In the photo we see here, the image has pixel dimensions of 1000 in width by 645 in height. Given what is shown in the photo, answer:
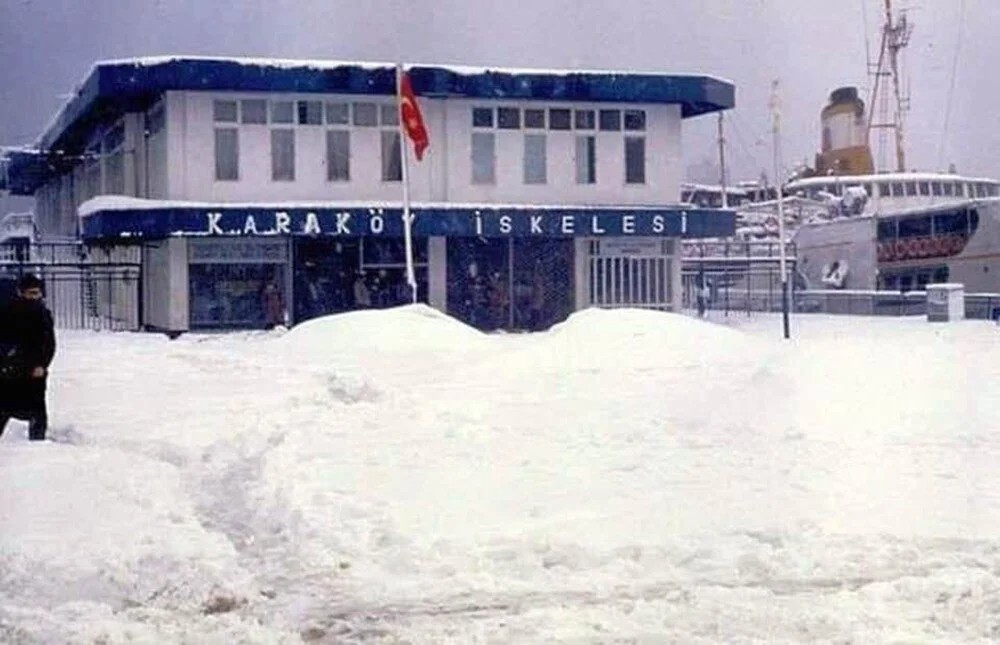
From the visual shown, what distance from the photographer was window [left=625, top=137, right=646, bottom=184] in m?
34.2

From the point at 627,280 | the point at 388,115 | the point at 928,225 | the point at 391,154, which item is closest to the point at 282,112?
the point at 388,115

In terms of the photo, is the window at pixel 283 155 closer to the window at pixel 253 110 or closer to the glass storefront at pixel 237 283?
the window at pixel 253 110

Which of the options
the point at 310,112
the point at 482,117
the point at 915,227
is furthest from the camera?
the point at 915,227

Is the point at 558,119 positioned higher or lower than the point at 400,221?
higher

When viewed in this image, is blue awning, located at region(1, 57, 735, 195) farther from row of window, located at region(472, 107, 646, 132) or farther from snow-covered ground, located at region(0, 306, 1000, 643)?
snow-covered ground, located at region(0, 306, 1000, 643)

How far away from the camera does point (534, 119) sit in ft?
109

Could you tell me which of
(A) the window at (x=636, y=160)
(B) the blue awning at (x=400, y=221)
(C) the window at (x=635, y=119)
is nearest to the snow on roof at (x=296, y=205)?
(B) the blue awning at (x=400, y=221)

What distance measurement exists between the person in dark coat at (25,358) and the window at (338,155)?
2012cm

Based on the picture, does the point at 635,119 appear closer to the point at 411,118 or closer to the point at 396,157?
the point at 396,157

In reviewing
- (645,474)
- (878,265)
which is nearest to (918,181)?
(878,265)

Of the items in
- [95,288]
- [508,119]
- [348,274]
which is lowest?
[95,288]

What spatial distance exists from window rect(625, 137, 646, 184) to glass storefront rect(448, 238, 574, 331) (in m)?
2.30

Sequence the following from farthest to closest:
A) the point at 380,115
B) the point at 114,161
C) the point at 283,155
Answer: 1. the point at 114,161
2. the point at 380,115
3. the point at 283,155

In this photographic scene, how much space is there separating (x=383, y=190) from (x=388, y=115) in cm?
178
